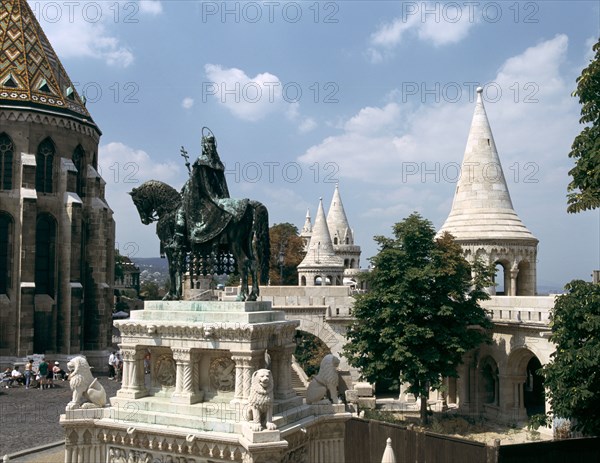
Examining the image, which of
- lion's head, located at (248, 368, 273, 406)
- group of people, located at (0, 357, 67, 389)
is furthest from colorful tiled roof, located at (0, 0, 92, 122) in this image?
lion's head, located at (248, 368, 273, 406)

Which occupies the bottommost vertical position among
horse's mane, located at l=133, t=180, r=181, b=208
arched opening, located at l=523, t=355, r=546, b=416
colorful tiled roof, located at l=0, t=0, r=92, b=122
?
arched opening, located at l=523, t=355, r=546, b=416

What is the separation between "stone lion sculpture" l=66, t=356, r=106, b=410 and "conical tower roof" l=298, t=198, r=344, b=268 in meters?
33.9

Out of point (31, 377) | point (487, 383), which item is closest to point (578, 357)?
point (487, 383)

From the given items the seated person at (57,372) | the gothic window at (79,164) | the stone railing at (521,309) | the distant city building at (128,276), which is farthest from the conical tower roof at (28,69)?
the distant city building at (128,276)

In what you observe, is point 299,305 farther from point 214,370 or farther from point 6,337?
point 214,370

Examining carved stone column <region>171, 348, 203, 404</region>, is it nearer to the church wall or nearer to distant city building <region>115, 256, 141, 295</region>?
the church wall

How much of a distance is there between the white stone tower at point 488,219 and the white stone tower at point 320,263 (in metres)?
14.4

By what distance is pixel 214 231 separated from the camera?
31.2ft

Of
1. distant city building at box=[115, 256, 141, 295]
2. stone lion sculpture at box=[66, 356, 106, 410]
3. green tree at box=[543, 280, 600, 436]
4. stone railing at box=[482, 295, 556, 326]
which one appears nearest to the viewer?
stone lion sculpture at box=[66, 356, 106, 410]

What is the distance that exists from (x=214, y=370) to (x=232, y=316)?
975 mm

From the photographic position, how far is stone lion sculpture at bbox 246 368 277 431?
26.1 ft

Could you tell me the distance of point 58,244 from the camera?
104 ft

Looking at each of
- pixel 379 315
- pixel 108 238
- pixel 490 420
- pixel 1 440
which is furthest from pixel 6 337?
pixel 490 420

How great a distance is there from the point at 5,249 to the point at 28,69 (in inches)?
381
